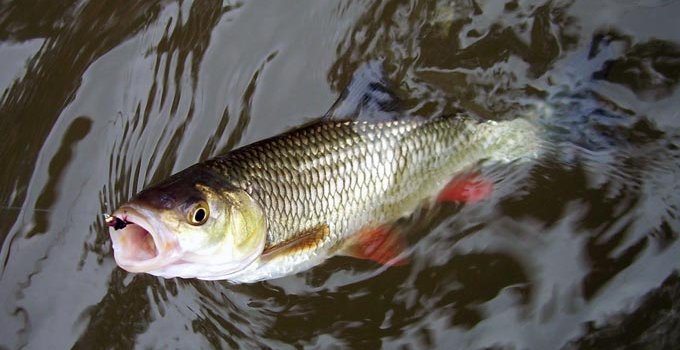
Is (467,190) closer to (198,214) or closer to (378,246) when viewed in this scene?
(378,246)

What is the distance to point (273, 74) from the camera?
3.68 m

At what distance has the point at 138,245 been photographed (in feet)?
8.25

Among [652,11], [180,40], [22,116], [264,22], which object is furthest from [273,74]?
[652,11]

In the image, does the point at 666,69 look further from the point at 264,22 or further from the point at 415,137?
the point at 264,22

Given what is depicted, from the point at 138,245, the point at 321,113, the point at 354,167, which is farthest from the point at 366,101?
the point at 138,245

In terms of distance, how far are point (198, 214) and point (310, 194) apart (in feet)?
1.61

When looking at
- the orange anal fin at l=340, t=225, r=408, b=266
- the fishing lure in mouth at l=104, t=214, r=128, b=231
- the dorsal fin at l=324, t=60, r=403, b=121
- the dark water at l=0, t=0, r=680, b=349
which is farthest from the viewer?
the dark water at l=0, t=0, r=680, b=349

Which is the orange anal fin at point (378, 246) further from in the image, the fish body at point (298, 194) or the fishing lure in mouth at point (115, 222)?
the fishing lure in mouth at point (115, 222)

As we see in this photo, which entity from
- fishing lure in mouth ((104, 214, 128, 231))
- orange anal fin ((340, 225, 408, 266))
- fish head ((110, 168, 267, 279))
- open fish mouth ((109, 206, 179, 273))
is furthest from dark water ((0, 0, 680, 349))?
fishing lure in mouth ((104, 214, 128, 231))

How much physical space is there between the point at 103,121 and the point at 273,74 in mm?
962

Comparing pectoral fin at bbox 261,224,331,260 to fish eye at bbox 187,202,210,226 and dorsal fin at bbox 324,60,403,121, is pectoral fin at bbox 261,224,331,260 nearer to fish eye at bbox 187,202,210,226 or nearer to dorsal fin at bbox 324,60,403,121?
fish eye at bbox 187,202,210,226

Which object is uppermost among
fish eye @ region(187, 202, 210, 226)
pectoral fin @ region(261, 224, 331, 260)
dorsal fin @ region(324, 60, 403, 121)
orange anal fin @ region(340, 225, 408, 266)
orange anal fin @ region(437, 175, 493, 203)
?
dorsal fin @ region(324, 60, 403, 121)

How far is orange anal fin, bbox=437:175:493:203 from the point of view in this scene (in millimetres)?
3270

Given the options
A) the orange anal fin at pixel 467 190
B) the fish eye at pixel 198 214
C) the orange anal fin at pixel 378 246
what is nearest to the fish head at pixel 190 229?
the fish eye at pixel 198 214
